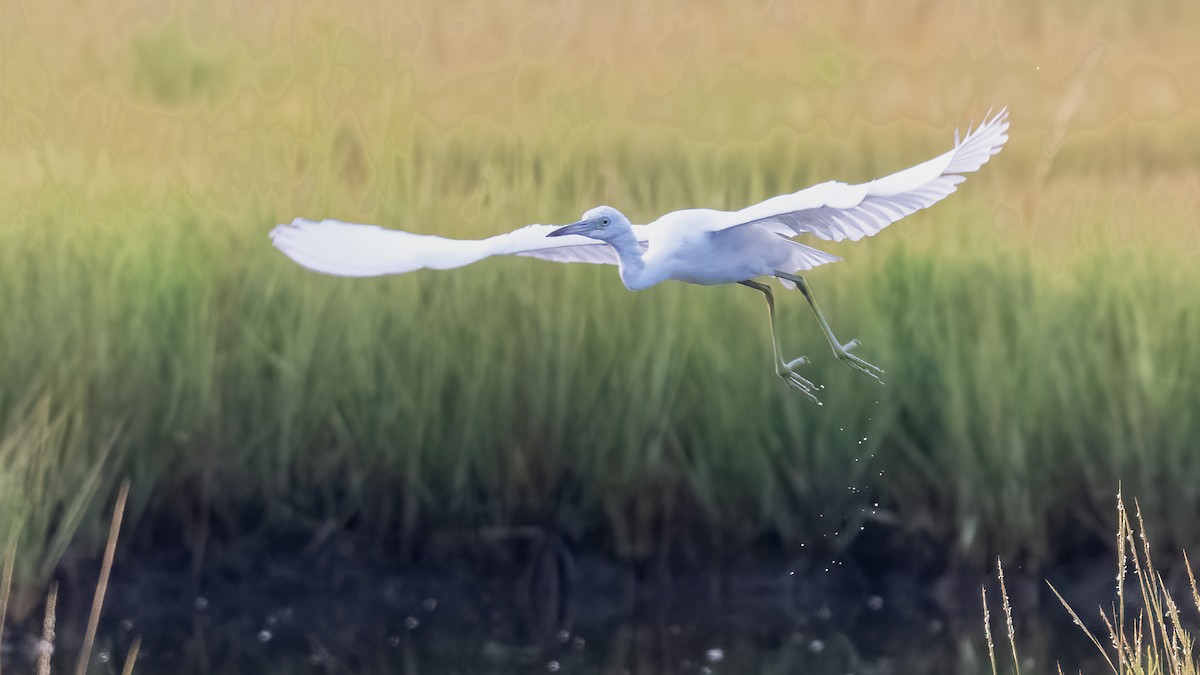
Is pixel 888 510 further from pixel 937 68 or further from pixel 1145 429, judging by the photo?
pixel 937 68

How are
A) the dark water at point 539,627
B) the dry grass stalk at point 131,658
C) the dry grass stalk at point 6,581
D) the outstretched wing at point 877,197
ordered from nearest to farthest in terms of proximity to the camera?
the dry grass stalk at point 131,658, the outstretched wing at point 877,197, the dry grass stalk at point 6,581, the dark water at point 539,627

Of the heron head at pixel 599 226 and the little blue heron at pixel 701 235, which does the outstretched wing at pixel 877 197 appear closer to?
the little blue heron at pixel 701 235

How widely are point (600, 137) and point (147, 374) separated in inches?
53.5

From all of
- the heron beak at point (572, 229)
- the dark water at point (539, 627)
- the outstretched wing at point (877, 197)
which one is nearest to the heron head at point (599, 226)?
the heron beak at point (572, 229)

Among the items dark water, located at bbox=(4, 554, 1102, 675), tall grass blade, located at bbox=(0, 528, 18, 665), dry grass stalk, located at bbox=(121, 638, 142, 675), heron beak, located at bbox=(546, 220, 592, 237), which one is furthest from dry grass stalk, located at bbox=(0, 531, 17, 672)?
heron beak, located at bbox=(546, 220, 592, 237)

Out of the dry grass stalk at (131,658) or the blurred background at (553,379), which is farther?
the blurred background at (553,379)

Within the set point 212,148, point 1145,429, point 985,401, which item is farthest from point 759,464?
point 212,148

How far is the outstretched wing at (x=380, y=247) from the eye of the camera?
2.10 meters

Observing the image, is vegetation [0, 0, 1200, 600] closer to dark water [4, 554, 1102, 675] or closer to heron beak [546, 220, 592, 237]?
dark water [4, 554, 1102, 675]

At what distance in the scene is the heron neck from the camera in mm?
2150

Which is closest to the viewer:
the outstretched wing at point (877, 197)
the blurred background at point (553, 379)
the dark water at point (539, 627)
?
the outstretched wing at point (877, 197)

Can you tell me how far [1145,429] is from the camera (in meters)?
3.66

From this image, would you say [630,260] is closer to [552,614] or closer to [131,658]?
[131,658]

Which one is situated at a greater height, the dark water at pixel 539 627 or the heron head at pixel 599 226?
the heron head at pixel 599 226
